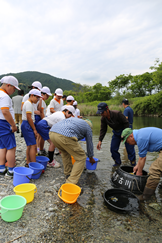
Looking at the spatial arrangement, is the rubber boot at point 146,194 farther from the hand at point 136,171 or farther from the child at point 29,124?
the child at point 29,124

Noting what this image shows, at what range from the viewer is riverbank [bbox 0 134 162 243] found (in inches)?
83.6

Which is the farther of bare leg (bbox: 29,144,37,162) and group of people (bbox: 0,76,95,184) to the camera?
bare leg (bbox: 29,144,37,162)

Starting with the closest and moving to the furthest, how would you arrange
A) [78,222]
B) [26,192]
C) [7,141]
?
[78,222] → [26,192] → [7,141]

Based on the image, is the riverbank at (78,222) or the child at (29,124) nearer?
the riverbank at (78,222)

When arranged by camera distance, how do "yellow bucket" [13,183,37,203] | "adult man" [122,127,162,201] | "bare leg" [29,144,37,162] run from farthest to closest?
"bare leg" [29,144,37,162], "adult man" [122,127,162,201], "yellow bucket" [13,183,37,203]

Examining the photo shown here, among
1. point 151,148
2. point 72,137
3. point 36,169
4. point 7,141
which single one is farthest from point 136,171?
point 7,141

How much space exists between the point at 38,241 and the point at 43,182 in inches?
61.6

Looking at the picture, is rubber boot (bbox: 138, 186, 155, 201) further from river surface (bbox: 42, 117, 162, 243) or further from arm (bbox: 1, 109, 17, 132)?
arm (bbox: 1, 109, 17, 132)

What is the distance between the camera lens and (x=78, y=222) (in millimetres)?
2441

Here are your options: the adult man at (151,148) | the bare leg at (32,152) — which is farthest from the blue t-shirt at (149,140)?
the bare leg at (32,152)

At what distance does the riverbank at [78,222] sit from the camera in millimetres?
2123

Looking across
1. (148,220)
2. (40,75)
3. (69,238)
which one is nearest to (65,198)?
(69,238)

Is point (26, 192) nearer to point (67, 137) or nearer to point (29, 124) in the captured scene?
point (67, 137)

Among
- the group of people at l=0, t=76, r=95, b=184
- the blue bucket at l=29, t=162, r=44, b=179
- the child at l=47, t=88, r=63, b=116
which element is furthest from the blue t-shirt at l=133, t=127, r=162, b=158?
the child at l=47, t=88, r=63, b=116
